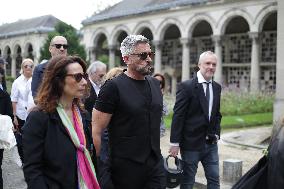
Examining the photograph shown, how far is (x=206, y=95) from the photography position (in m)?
5.79

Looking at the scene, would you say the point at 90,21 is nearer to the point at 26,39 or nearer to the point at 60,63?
the point at 26,39

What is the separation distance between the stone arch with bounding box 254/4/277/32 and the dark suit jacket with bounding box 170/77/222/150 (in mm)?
21610

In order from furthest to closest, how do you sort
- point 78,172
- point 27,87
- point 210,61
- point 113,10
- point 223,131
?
point 113,10
point 223,131
point 27,87
point 210,61
point 78,172

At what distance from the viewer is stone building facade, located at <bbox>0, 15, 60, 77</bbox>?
142 ft

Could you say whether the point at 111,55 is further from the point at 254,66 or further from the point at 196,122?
the point at 196,122

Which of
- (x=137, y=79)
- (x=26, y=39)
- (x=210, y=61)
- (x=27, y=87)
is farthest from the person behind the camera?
(x=26, y=39)

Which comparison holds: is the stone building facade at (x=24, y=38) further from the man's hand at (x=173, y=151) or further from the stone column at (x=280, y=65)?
the man's hand at (x=173, y=151)

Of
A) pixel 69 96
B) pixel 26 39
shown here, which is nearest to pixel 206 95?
pixel 69 96

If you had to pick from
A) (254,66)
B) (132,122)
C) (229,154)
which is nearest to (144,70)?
(132,122)

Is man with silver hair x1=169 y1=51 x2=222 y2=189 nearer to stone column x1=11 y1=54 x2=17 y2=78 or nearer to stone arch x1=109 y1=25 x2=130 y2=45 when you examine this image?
stone arch x1=109 y1=25 x2=130 y2=45

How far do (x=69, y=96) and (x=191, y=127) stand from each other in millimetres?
2510

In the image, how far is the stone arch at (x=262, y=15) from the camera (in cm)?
2595

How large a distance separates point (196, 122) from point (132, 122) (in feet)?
5.95

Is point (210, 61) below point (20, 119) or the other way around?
the other way around
